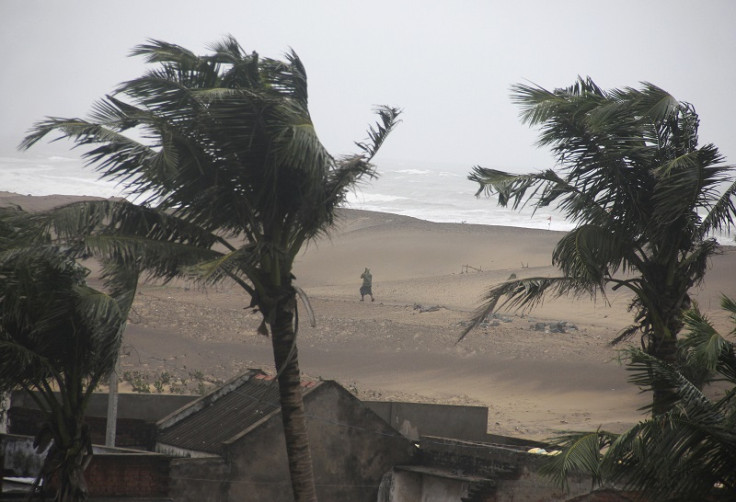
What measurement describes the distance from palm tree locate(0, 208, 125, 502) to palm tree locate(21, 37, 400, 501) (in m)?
1.05

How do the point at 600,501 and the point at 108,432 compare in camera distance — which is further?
the point at 108,432

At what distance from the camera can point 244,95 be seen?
11.9 metres

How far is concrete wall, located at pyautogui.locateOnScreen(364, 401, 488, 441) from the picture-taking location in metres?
21.0

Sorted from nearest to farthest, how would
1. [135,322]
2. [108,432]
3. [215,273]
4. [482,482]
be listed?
[215,273], [482,482], [108,432], [135,322]

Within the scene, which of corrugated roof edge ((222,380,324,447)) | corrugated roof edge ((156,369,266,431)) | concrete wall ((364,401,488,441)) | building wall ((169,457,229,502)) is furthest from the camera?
concrete wall ((364,401,488,441))

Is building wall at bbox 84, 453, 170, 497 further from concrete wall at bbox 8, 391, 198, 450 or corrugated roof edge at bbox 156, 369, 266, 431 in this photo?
concrete wall at bbox 8, 391, 198, 450

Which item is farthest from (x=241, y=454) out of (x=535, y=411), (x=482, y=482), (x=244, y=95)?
(x=535, y=411)

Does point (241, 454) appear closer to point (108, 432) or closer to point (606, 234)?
point (108, 432)

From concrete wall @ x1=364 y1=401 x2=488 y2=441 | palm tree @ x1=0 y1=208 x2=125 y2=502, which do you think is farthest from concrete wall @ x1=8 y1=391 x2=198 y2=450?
palm tree @ x1=0 y1=208 x2=125 y2=502

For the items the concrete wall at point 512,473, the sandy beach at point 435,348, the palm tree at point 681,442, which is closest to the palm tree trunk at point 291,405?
the concrete wall at point 512,473

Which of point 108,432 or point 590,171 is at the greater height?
point 590,171

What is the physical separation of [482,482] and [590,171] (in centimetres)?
577

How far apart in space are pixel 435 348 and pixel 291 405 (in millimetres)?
31482

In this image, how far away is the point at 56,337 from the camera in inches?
477
